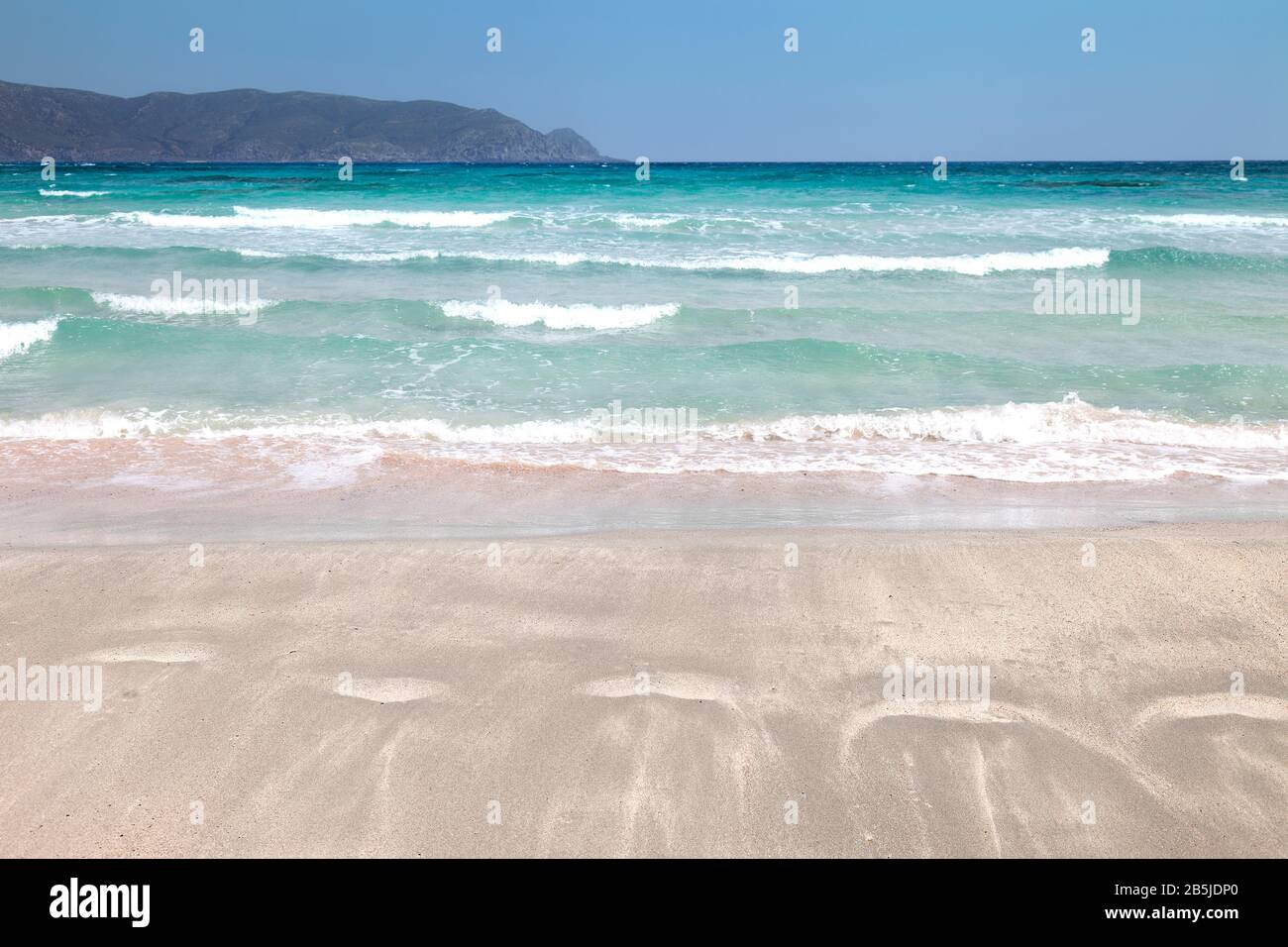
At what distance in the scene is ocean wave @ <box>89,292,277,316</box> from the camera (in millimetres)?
13414

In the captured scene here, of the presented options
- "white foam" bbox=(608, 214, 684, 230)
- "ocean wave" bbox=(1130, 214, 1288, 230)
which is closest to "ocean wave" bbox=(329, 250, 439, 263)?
"white foam" bbox=(608, 214, 684, 230)

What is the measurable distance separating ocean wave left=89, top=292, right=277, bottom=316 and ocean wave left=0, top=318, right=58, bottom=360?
1.85m

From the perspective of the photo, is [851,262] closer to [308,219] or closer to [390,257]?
[390,257]

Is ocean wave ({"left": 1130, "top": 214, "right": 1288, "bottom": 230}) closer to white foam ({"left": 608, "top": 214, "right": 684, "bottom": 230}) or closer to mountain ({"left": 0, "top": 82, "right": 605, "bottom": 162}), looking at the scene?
white foam ({"left": 608, "top": 214, "right": 684, "bottom": 230})

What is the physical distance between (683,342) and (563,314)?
239 cm

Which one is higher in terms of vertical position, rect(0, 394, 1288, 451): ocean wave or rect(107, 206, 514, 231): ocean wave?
rect(107, 206, 514, 231): ocean wave

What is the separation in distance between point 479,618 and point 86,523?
11.5 ft

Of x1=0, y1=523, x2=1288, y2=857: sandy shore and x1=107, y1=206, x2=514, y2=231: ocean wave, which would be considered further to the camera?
x1=107, y1=206, x2=514, y2=231: ocean wave

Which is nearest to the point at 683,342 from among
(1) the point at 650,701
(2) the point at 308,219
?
(1) the point at 650,701

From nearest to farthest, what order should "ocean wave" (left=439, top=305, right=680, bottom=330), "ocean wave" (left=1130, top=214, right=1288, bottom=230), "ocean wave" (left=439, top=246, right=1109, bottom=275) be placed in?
"ocean wave" (left=439, top=305, right=680, bottom=330)
"ocean wave" (left=439, top=246, right=1109, bottom=275)
"ocean wave" (left=1130, top=214, right=1288, bottom=230)

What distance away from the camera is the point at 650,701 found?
11.9 feet

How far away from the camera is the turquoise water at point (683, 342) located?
8.20m

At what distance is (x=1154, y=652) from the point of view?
13.3 feet
